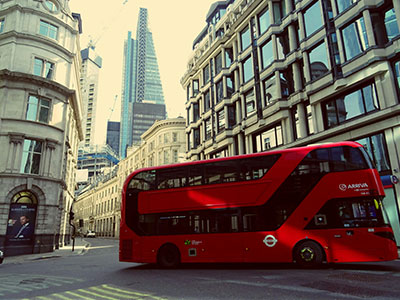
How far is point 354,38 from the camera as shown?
19.1 meters

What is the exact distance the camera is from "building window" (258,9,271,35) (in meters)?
27.2

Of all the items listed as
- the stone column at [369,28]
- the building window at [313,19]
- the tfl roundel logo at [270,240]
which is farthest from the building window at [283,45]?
the tfl roundel logo at [270,240]

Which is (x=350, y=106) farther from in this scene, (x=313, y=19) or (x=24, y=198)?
(x=24, y=198)

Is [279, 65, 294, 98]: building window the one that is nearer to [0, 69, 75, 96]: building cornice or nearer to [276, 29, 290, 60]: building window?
[276, 29, 290, 60]: building window

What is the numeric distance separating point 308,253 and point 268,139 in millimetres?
16470

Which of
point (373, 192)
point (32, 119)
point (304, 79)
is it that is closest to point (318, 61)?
point (304, 79)

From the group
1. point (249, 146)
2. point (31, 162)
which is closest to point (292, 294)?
point (249, 146)

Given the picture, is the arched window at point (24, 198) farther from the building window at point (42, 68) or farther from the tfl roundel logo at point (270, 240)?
the tfl roundel logo at point (270, 240)

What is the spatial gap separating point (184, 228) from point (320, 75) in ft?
51.5

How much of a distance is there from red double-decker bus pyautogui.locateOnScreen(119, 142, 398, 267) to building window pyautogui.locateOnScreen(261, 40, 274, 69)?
17276 mm

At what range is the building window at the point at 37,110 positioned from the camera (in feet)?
81.3

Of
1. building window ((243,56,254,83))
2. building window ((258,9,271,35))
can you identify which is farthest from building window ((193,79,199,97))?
building window ((258,9,271,35))

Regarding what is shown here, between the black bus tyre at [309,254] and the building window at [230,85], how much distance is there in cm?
2360

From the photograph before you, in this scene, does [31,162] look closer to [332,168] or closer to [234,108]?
[234,108]
